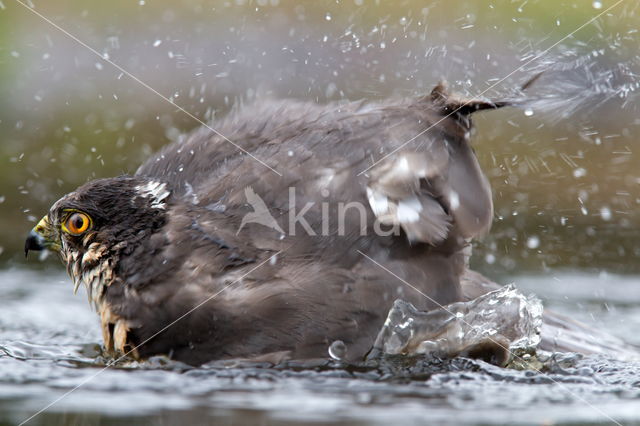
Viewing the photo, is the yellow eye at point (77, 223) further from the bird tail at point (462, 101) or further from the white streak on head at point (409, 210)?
the bird tail at point (462, 101)

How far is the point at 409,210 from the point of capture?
4.30 m

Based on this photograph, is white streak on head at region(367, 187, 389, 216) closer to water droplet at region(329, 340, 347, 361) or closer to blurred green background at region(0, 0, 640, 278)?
water droplet at region(329, 340, 347, 361)

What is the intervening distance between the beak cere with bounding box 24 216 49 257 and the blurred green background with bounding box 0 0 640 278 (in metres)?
1.66

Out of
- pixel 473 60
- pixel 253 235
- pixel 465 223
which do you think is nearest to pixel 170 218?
pixel 253 235

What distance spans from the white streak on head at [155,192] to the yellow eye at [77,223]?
0.30m

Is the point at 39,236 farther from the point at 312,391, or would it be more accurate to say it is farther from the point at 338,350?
the point at 312,391

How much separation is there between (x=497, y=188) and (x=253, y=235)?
13.4 ft

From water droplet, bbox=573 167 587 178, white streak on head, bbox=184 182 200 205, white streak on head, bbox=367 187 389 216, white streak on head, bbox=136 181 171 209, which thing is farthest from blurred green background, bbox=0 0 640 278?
white streak on head, bbox=367 187 389 216

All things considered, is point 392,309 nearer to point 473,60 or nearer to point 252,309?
point 252,309

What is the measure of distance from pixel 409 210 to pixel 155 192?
127 cm

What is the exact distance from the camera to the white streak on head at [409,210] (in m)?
4.29

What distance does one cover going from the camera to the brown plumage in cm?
430

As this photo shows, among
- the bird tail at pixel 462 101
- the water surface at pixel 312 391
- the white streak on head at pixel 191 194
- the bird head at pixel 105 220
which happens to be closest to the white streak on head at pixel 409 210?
the bird tail at pixel 462 101

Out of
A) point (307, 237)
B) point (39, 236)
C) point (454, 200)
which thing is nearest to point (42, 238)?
point (39, 236)
